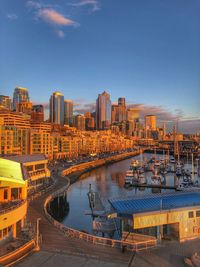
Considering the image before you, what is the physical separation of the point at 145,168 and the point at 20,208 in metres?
76.6

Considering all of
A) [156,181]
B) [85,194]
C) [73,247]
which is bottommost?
[85,194]

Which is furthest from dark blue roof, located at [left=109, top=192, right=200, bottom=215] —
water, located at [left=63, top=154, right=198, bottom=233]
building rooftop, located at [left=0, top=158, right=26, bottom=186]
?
building rooftop, located at [left=0, top=158, right=26, bottom=186]

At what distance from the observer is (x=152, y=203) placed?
21.4 metres

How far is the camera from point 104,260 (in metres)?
17.3

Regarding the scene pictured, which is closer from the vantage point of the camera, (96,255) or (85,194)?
(96,255)

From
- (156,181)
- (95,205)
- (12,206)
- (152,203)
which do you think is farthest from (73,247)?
(156,181)

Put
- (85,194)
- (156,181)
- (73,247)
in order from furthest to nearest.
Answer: (156,181) → (85,194) → (73,247)

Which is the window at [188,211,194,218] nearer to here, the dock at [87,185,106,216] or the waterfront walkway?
the waterfront walkway

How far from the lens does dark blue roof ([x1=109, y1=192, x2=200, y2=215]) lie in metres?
20.5

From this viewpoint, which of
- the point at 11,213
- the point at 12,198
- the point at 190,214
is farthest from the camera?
the point at 12,198

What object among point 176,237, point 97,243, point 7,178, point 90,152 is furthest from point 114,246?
point 90,152

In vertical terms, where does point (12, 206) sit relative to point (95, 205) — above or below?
above

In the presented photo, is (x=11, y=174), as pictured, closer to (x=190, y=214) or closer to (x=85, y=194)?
(x=190, y=214)

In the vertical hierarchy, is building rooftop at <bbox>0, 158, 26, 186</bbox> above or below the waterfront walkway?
above
